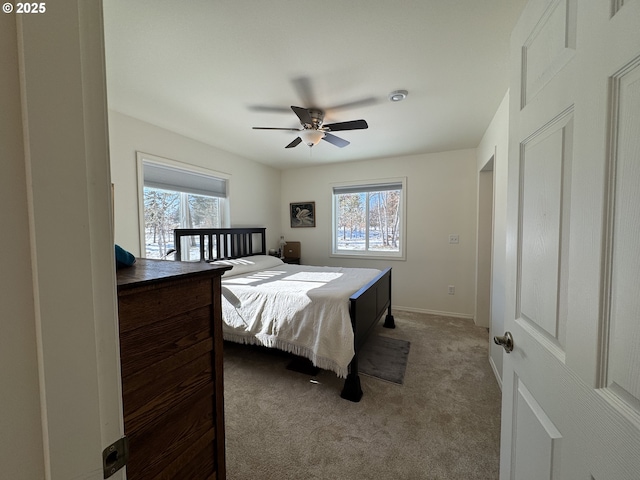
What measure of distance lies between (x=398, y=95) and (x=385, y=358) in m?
2.44

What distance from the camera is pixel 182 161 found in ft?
9.86

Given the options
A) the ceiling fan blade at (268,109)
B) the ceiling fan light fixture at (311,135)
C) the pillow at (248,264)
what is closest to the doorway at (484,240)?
the ceiling fan light fixture at (311,135)

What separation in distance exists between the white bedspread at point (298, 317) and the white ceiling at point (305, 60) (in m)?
1.68

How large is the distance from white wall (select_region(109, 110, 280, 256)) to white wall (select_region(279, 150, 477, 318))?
3.90 ft

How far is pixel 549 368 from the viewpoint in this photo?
691 mm

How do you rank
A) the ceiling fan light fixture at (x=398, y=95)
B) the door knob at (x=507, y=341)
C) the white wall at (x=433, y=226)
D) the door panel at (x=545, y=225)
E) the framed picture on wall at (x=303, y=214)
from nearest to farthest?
the door panel at (x=545, y=225) < the door knob at (x=507, y=341) < the ceiling fan light fixture at (x=398, y=95) < the white wall at (x=433, y=226) < the framed picture on wall at (x=303, y=214)

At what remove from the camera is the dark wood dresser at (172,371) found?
27.0 inches

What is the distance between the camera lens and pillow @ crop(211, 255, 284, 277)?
304 cm

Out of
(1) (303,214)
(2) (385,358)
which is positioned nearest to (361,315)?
(2) (385,358)

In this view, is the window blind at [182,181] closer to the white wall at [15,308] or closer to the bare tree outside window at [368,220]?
the bare tree outside window at [368,220]

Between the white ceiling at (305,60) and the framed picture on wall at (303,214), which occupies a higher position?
the white ceiling at (305,60)

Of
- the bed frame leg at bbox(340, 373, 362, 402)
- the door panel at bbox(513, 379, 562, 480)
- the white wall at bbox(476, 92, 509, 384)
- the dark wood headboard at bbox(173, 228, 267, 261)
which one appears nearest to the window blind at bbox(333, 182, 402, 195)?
the dark wood headboard at bbox(173, 228, 267, 261)

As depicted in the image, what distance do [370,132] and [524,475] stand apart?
2.92 meters

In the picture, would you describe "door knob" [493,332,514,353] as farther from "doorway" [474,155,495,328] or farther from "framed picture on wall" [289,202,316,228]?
"framed picture on wall" [289,202,316,228]
